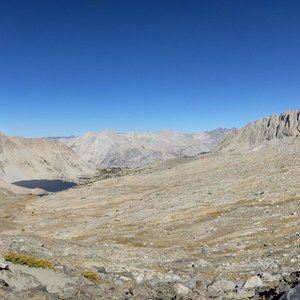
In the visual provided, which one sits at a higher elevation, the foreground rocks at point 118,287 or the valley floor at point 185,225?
the foreground rocks at point 118,287

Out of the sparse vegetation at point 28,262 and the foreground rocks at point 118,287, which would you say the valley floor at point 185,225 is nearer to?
the foreground rocks at point 118,287

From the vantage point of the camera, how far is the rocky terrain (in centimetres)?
1888

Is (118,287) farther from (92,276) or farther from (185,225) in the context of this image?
(185,225)

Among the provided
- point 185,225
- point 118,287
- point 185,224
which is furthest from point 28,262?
point 185,224

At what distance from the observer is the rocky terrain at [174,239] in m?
18.9

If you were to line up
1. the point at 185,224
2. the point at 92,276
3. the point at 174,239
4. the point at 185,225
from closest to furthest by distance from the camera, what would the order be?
1. the point at 92,276
2. the point at 174,239
3. the point at 185,225
4. the point at 185,224

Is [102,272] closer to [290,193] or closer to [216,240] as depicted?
[216,240]

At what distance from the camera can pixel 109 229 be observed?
177 ft

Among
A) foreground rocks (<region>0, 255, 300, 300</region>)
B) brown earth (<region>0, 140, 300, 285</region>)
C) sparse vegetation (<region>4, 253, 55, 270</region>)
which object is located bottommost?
brown earth (<region>0, 140, 300, 285</region>)

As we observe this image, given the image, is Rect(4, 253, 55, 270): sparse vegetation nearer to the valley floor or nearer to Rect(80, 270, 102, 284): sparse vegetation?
Rect(80, 270, 102, 284): sparse vegetation

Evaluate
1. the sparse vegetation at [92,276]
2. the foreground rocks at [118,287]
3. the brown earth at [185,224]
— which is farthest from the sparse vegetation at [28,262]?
the brown earth at [185,224]

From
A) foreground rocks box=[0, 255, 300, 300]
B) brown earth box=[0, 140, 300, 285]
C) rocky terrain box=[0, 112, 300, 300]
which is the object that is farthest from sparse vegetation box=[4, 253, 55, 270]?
brown earth box=[0, 140, 300, 285]

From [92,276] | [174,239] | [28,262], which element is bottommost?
[174,239]

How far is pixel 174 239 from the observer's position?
4219 centimetres
